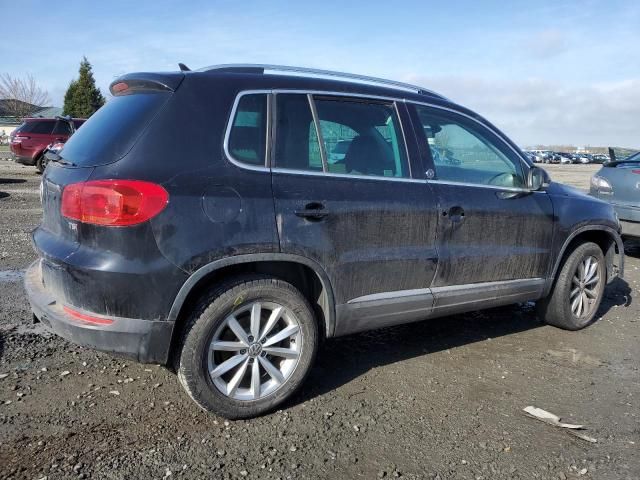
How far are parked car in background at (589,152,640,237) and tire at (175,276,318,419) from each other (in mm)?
6130

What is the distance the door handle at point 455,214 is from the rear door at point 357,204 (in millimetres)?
139

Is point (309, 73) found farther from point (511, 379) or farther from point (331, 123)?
point (511, 379)

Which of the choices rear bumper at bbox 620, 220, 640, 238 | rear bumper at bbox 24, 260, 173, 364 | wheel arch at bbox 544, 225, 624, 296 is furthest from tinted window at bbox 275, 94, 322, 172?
rear bumper at bbox 620, 220, 640, 238

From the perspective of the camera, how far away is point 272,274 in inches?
129

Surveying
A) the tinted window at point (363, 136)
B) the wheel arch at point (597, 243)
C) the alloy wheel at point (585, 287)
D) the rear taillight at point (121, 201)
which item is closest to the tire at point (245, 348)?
the rear taillight at point (121, 201)

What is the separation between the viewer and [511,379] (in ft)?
12.9

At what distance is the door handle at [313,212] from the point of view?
3172 mm

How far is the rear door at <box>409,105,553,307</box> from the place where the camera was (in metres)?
3.86

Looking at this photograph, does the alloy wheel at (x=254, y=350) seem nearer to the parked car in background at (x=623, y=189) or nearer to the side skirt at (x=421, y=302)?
the side skirt at (x=421, y=302)

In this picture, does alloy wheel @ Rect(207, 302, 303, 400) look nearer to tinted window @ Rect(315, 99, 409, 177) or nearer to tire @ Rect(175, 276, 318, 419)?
tire @ Rect(175, 276, 318, 419)

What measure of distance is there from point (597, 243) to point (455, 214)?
214cm

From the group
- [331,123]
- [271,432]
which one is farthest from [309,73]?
[271,432]

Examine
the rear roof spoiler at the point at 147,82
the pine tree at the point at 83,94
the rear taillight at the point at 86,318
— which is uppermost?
the pine tree at the point at 83,94

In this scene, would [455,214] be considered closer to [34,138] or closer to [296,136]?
[296,136]
